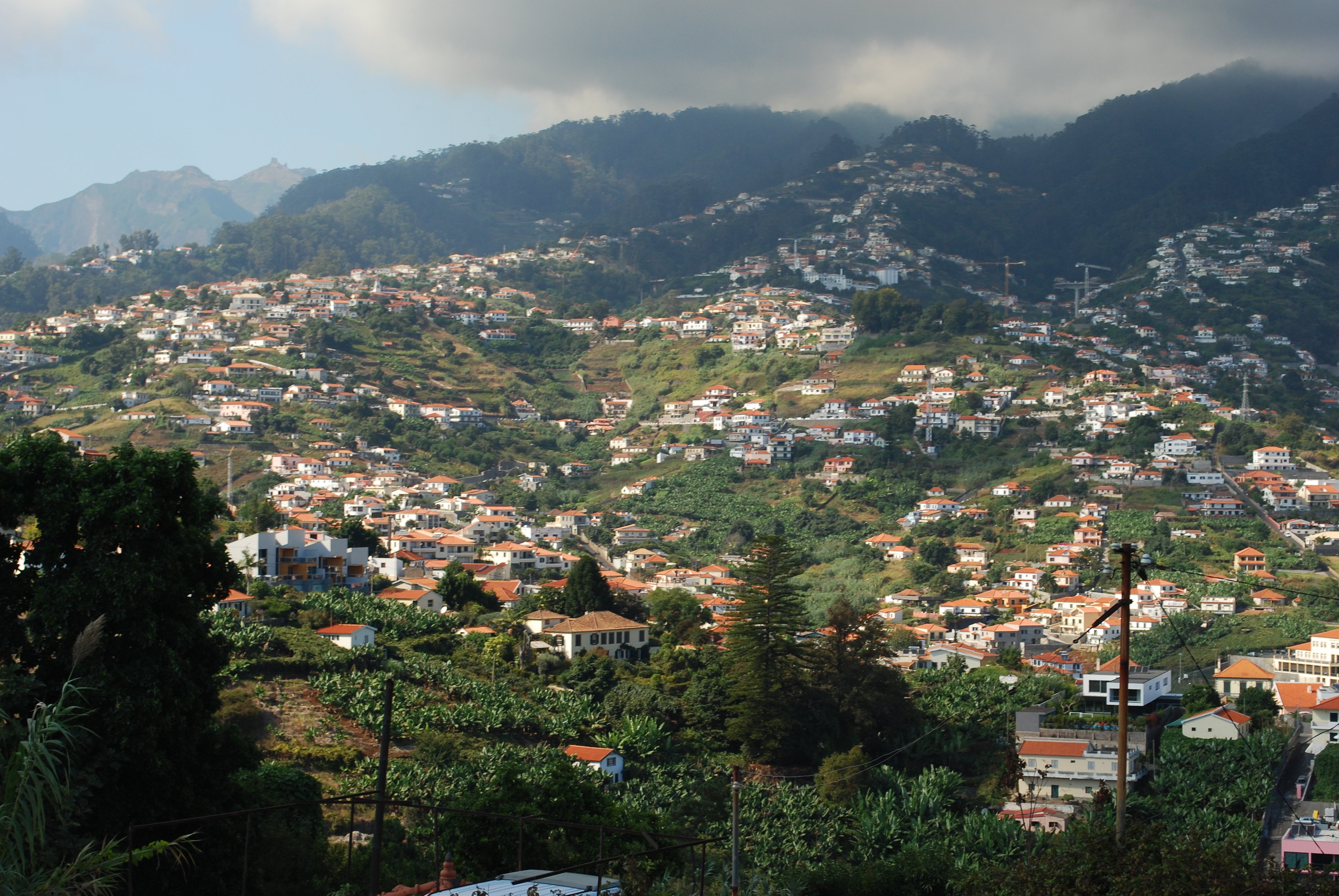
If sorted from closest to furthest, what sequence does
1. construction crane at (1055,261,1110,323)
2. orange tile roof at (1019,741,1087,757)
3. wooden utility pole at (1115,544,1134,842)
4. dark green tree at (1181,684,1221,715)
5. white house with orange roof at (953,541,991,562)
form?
wooden utility pole at (1115,544,1134,842)
orange tile roof at (1019,741,1087,757)
dark green tree at (1181,684,1221,715)
white house with orange roof at (953,541,991,562)
construction crane at (1055,261,1110,323)

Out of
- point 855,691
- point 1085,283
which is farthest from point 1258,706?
point 1085,283

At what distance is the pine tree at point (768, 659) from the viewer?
26.3 metres

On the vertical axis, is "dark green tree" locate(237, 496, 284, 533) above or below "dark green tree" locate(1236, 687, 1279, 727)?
above

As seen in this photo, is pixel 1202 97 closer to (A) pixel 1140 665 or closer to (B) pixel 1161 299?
(B) pixel 1161 299

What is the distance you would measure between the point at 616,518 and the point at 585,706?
3429 cm

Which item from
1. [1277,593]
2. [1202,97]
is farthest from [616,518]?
[1202,97]

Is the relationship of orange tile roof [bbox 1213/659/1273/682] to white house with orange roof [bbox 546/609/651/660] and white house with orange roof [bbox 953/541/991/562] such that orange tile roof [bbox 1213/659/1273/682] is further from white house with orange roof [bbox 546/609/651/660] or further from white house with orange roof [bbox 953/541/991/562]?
white house with orange roof [bbox 953/541/991/562]

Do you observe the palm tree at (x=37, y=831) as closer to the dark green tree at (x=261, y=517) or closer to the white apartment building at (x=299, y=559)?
the white apartment building at (x=299, y=559)

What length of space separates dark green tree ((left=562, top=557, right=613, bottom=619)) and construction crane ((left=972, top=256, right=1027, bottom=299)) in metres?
97.0

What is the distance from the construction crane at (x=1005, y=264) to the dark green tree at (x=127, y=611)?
116m

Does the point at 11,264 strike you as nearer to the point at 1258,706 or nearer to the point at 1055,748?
the point at 1055,748

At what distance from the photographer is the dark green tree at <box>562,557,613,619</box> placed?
3338 cm

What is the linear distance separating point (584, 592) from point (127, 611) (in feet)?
66.9

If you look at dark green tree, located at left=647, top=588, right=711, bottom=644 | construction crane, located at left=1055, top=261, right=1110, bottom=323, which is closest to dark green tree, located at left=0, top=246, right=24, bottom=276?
construction crane, located at left=1055, top=261, right=1110, bottom=323
